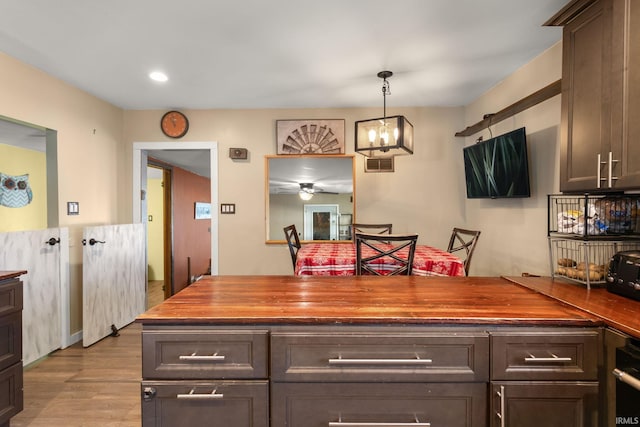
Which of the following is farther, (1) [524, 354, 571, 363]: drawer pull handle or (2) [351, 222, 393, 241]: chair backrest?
(2) [351, 222, 393, 241]: chair backrest

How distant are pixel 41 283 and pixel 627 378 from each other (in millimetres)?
3712

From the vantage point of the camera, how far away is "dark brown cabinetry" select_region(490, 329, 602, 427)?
107 cm

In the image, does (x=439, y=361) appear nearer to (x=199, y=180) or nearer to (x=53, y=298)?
(x=53, y=298)

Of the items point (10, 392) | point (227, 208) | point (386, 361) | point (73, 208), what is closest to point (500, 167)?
point (386, 361)

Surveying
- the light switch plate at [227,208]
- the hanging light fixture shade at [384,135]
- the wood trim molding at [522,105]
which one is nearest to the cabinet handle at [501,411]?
the hanging light fixture shade at [384,135]

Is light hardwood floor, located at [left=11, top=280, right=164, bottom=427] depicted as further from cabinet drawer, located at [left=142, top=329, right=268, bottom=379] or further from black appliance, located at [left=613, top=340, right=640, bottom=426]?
black appliance, located at [left=613, top=340, right=640, bottom=426]

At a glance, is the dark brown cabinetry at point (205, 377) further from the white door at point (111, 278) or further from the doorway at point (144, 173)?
the doorway at point (144, 173)

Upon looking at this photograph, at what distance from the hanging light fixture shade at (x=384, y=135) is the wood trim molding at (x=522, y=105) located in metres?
0.87

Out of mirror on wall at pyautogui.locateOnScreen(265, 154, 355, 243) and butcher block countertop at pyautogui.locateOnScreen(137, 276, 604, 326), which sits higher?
mirror on wall at pyautogui.locateOnScreen(265, 154, 355, 243)

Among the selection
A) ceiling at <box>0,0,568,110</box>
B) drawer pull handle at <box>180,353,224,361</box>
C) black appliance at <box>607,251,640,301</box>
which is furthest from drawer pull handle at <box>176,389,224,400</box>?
ceiling at <box>0,0,568,110</box>

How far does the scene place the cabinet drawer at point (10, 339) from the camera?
1.72 metres

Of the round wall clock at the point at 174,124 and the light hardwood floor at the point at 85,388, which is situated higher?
the round wall clock at the point at 174,124

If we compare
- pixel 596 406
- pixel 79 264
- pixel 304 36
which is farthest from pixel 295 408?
pixel 79 264

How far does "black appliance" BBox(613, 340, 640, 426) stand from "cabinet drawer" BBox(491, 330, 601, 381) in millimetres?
68
